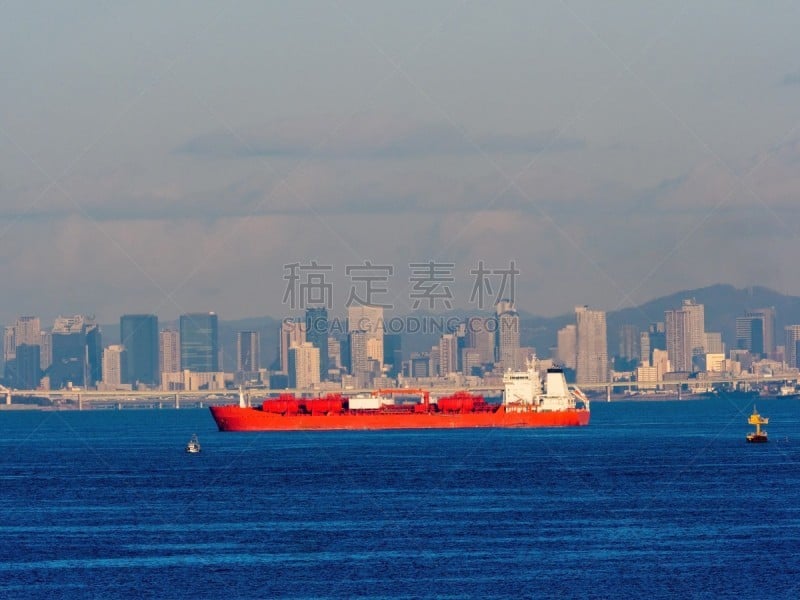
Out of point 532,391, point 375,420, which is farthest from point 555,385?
point 375,420

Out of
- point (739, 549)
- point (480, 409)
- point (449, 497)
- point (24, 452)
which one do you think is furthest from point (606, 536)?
point (480, 409)

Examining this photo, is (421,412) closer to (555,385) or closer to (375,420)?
(375,420)

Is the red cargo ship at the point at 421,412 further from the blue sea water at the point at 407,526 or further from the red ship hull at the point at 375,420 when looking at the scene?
the blue sea water at the point at 407,526

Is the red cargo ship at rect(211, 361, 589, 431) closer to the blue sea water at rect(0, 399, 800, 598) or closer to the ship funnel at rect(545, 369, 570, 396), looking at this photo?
the ship funnel at rect(545, 369, 570, 396)

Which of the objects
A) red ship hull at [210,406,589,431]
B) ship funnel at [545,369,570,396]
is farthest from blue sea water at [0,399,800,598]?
ship funnel at [545,369,570,396]

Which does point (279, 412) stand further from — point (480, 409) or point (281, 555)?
point (281, 555)

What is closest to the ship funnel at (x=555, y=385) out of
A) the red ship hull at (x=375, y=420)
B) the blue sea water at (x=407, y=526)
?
the red ship hull at (x=375, y=420)
